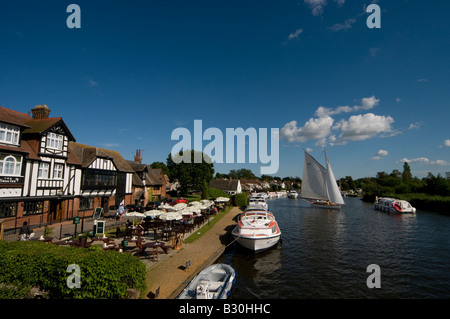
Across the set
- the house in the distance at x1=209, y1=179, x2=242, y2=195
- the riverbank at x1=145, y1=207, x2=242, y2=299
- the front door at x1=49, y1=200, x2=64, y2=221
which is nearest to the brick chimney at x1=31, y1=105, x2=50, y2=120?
the front door at x1=49, y1=200, x2=64, y2=221

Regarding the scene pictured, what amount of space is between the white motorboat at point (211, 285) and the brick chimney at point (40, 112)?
91.1ft

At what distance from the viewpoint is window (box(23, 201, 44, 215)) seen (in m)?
22.5

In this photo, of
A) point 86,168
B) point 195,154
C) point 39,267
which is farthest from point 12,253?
point 195,154

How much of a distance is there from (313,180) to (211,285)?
5606 centimetres

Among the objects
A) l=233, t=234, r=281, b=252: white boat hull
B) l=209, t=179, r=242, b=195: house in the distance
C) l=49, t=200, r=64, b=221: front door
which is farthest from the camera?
l=209, t=179, r=242, b=195: house in the distance

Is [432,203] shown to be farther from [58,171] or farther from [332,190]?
[58,171]

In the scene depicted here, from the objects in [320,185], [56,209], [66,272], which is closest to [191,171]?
[320,185]

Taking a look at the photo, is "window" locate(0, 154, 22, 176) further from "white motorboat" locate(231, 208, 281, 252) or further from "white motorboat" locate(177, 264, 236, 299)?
"white motorboat" locate(231, 208, 281, 252)

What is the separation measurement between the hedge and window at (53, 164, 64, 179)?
57.4ft

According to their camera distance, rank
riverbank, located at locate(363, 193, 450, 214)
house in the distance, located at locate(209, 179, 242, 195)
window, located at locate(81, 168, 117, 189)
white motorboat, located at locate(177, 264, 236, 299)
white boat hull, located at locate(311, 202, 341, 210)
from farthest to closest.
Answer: house in the distance, located at locate(209, 179, 242, 195) < white boat hull, located at locate(311, 202, 341, 210) < riverbank, located at locate(363, 193, 450, 214) < window, located at locate(81, 168, 117, 189) < white motorboat, located at locate(177, 264, 236, 299)

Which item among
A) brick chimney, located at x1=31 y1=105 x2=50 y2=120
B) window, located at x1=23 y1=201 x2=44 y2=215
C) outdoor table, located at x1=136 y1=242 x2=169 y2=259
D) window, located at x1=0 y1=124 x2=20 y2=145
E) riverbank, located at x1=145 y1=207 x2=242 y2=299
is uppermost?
brick chimney, located at x1=31 y1=105 x2=50 y2=120

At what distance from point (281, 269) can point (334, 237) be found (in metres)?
13.9

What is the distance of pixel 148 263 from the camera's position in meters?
15.0
